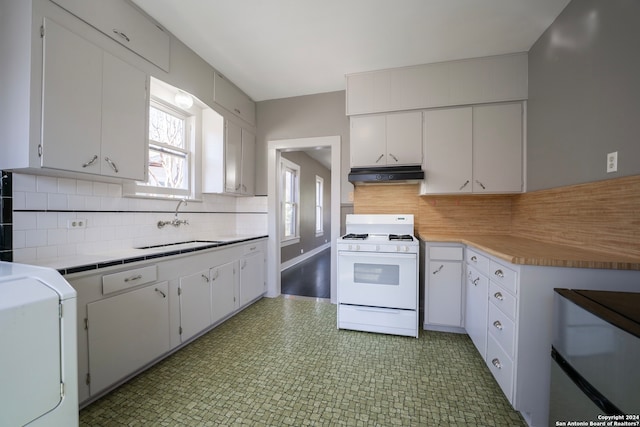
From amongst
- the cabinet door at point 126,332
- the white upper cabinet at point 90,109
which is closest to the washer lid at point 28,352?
the cabinet door at point 126,332

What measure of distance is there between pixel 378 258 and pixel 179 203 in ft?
6.94

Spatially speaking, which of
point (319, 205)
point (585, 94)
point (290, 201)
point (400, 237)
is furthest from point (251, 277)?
point (319, 205)

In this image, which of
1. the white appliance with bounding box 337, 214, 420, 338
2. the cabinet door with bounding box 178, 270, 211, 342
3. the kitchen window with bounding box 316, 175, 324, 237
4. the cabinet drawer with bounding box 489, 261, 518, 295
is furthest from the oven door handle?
the kitchen window with bounding box 316, 175, 324, 237

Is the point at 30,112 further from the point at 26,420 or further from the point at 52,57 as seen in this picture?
the point at 26,420

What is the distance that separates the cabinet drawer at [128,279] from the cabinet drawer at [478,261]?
242 cm

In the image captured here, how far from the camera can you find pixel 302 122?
3338 mm

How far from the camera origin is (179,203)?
104 inches

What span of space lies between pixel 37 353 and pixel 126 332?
100 centimetres

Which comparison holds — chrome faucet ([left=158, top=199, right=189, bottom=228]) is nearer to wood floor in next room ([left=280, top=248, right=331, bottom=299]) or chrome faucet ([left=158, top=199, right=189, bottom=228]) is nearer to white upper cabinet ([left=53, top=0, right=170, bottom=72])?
white upper cabinet ([left=53, top=0, right=170, bottom=72])

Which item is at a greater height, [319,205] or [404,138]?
[404,138]

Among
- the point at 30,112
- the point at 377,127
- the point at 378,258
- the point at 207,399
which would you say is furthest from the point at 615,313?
the point at 30,112

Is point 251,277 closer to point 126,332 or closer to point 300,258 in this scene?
point 126,332

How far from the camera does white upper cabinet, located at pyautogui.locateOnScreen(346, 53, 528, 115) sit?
7.90ft

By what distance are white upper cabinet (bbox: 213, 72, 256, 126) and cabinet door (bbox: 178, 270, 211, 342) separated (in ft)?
6.25
